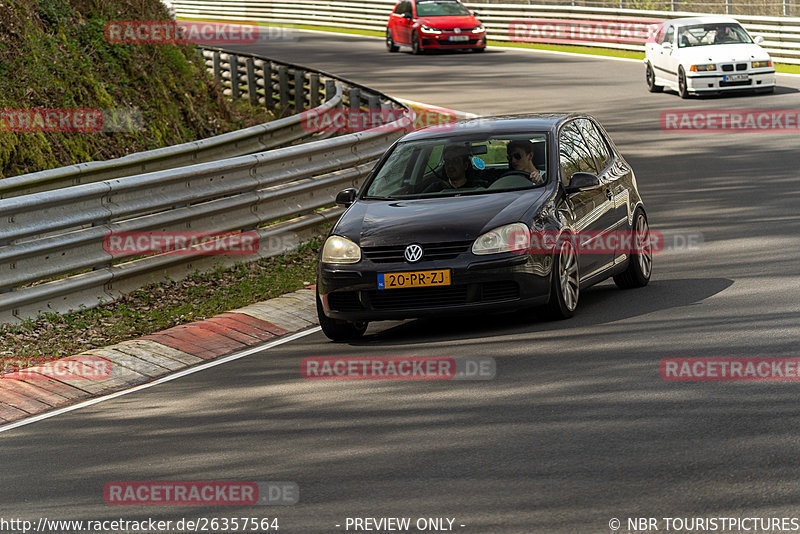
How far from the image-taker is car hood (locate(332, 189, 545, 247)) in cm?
1008

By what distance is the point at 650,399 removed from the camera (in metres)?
7.72

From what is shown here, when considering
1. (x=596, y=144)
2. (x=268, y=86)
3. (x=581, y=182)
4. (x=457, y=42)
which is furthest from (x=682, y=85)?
(x=581, y=182)

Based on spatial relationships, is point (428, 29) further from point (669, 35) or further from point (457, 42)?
point (669, 35)

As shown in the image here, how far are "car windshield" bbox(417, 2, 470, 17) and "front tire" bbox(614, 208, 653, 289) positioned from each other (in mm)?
29569

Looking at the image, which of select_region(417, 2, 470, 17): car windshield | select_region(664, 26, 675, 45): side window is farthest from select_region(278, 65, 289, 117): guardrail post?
select_region(417, 2, 470, 17): car windshield

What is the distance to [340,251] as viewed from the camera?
10352 millimetres

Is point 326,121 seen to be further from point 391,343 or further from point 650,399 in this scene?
point 650,399

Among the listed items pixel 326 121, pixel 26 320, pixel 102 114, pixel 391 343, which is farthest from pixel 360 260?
pixel 326 121

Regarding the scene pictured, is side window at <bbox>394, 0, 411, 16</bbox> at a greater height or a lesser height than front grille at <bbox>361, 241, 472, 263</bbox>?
lesser

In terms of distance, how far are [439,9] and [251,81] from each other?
12176 millimetres

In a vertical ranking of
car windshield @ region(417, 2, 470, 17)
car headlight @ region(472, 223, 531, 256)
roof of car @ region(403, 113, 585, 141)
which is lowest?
car windshield @ region(417, 2, 470, 17)

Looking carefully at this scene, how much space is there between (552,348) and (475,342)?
26.6 inches

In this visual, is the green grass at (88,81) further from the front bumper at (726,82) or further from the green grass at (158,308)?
the front bumper at (726,82)

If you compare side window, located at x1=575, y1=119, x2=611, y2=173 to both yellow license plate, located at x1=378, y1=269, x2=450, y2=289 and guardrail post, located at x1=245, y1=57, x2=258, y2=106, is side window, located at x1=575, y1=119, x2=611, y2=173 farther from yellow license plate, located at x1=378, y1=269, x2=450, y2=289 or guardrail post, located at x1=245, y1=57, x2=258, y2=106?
guardrail post, located at x1=245, y1=57, x2=258, y2=106
